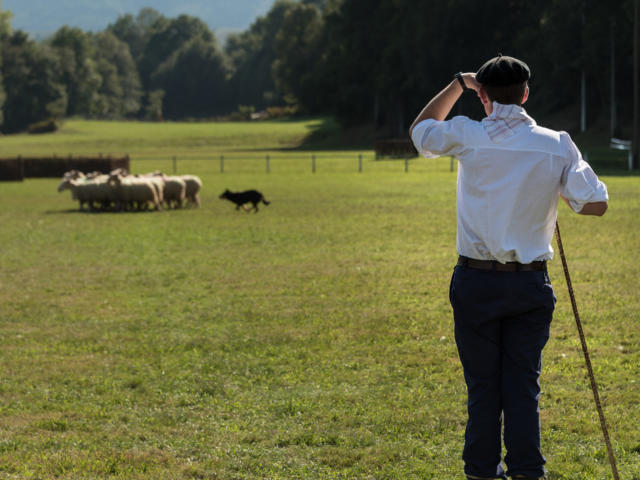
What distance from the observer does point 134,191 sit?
26.2 metres

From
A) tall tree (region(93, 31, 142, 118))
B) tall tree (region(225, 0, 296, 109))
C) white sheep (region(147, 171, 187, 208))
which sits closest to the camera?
white sheep (region(147, 171, 187, 208))

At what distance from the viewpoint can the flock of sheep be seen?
26.2m

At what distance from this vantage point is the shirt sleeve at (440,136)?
425cm

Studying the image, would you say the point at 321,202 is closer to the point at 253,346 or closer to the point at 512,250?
the point at 253,346

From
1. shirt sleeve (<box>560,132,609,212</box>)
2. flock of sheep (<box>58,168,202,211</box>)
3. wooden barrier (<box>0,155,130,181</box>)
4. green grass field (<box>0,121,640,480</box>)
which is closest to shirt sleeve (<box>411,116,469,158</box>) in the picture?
shirt sleeve (<box>560,132,609,212</box>)

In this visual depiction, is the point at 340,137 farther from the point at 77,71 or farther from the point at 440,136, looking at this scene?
the point at 440,136

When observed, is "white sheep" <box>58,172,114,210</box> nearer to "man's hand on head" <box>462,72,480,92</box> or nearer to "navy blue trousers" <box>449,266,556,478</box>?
"man's hand on head" <box>462,72,480,92</box>

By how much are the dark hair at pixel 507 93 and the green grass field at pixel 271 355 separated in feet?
8.65

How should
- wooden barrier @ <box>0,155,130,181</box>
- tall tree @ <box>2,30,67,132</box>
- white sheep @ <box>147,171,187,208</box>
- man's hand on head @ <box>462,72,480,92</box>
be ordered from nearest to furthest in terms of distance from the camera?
1. man's hand on head @ <box>462,72,480,92</box>
2. white sheep @ <box>147,171,187,208</box>
3. wooden barrier @ <box>0,155,130,181</box>
4. tall tree @ <box>2,30,67,132</box>

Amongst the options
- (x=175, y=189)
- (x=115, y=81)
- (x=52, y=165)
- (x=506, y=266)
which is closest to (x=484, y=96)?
(x=506, y=266)

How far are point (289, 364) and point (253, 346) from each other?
2.67 ft

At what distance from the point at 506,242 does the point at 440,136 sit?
611mm

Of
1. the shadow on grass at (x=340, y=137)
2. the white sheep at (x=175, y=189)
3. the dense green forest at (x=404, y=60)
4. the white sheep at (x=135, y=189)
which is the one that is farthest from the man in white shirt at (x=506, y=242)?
the shadow on grass at (x=340, y=137)

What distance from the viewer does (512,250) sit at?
4.25 m
